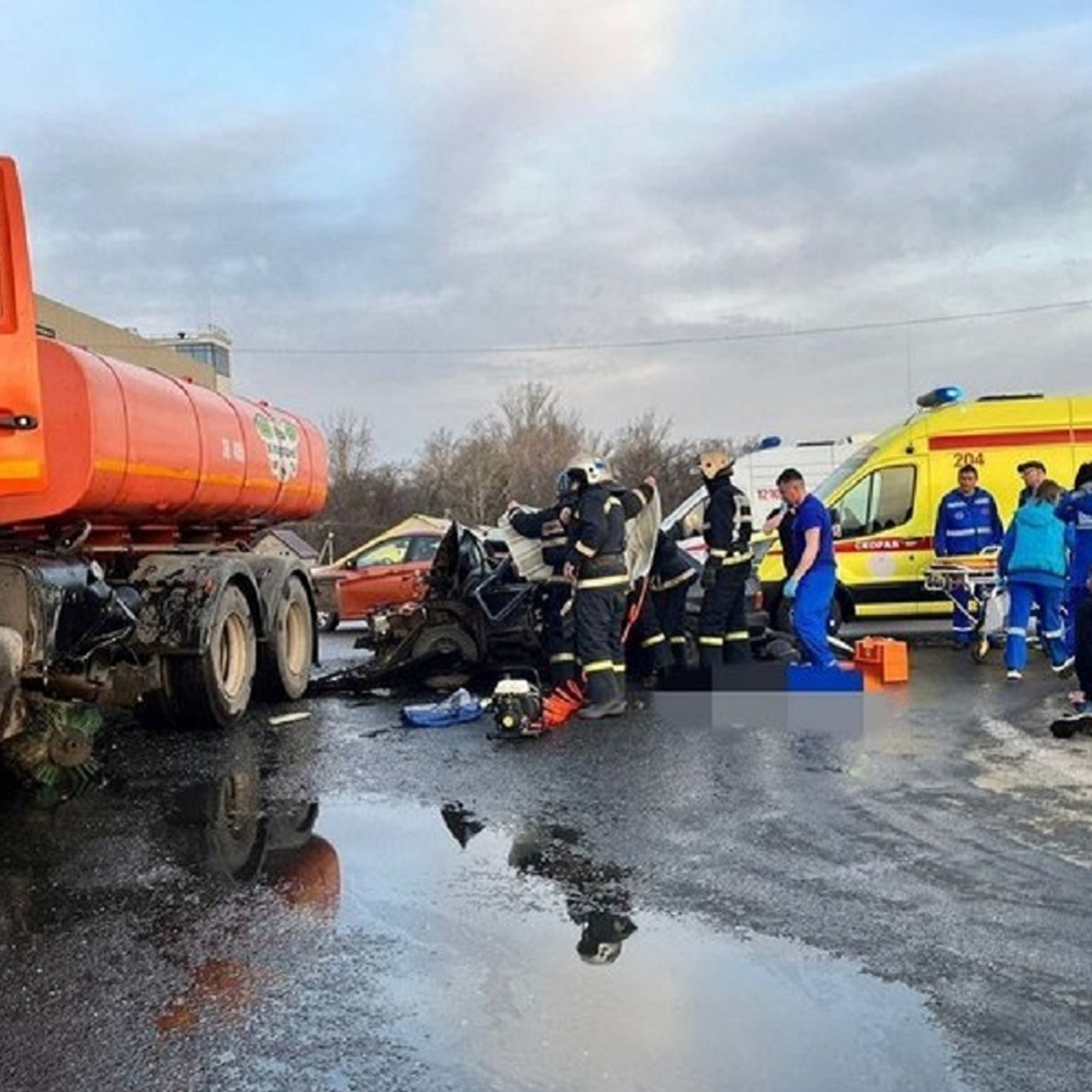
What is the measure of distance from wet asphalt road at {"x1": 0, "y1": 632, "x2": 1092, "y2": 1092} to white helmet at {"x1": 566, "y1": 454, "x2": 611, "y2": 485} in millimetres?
2084

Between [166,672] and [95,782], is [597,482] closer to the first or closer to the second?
[166,672]

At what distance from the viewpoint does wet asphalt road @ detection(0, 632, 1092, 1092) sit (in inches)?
141

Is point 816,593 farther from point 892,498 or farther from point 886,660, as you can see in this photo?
point 892,498

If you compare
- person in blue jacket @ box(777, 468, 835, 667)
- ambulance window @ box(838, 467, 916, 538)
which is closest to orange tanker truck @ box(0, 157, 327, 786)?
person in blue jacket @ box(777, 468, 835, 667)

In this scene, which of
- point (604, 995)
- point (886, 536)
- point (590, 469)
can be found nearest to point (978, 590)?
point (886, 536)

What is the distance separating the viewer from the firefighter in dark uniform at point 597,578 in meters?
9.15

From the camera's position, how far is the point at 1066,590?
11188 mm

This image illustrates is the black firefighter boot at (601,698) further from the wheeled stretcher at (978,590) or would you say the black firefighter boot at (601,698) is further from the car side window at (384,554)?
the car side window at (384,554)

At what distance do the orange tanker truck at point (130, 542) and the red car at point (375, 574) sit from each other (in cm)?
596

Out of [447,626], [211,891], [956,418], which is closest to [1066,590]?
[956,418]

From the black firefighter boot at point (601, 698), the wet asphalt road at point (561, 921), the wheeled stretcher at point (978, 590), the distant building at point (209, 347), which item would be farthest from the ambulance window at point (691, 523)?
the distant building at point (209, 347)

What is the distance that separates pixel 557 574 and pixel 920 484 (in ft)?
18.8

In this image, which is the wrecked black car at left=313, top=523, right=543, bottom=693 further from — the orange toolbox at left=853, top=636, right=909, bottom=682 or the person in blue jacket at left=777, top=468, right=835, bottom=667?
the orange toolbox at left=853, top=636, right=909, bottom=682

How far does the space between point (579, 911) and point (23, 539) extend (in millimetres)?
4217
